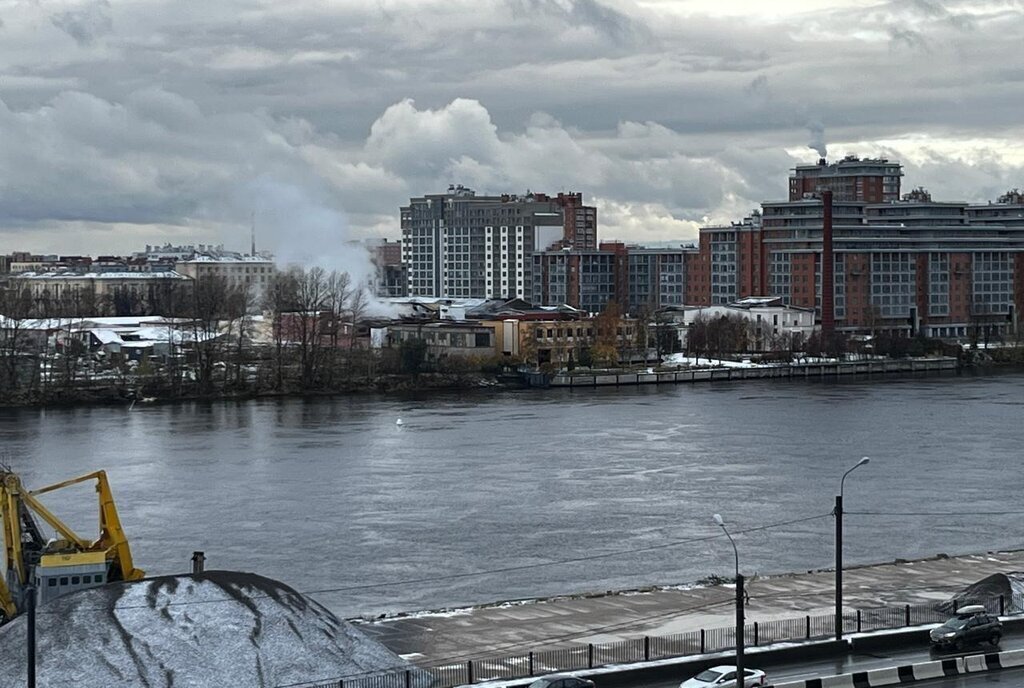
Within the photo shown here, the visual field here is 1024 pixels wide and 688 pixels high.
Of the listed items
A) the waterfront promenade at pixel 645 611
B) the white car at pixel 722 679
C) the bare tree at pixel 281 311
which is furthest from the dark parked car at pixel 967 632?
the bare tree at pixel 281 311

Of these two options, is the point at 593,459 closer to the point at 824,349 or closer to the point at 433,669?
the point at 433,669

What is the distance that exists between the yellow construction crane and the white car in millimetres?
3265

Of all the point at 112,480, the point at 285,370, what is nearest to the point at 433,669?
the point at 112,480

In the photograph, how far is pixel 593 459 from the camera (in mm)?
16000

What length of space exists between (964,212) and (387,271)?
23.6 meters

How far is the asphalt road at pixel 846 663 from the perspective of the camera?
6.95 metres

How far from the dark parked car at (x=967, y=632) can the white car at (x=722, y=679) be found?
1178mm

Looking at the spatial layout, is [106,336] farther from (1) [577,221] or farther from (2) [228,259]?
(2) [228,259]

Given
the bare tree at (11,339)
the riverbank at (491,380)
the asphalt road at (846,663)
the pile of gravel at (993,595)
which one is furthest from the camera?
the bare tree at (11,339)

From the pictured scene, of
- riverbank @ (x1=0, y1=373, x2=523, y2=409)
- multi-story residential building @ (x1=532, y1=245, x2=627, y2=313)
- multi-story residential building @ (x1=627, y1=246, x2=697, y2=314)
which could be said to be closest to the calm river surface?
riverbank @ (x1=0, y1=373, x2=523, y2=409)

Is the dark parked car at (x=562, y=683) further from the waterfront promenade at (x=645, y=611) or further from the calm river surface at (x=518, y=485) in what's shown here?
the calm river surface at (x=518, y=485)

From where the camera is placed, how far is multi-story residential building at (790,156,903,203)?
3997 cm

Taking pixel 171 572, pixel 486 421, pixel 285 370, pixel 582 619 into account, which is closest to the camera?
pixel 582 619

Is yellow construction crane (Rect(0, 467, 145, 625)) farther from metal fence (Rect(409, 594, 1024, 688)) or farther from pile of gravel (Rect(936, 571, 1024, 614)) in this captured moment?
pile of gravel (Rect(936, 571, 1024, 614))
